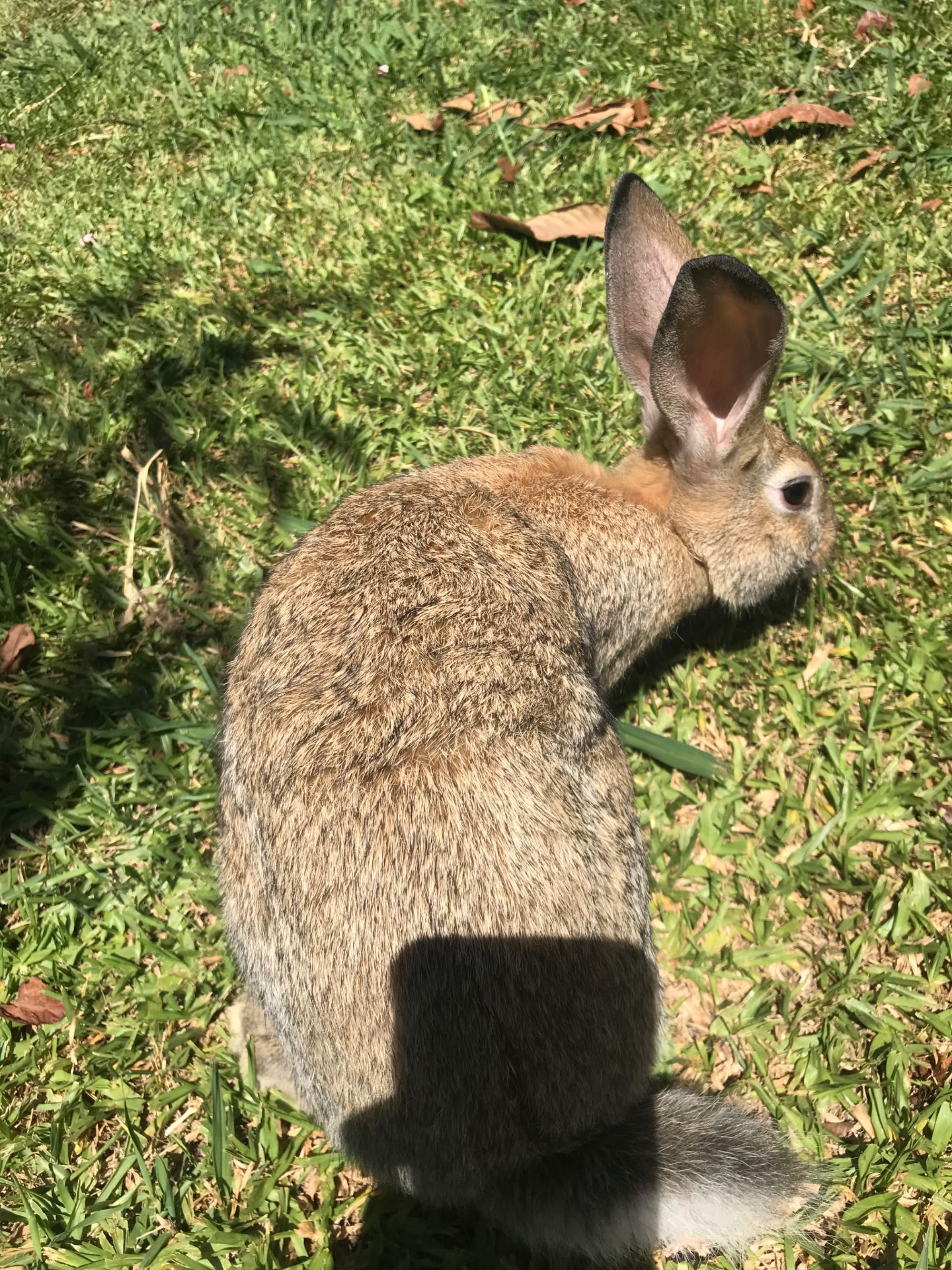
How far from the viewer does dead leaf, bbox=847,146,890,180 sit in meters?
3.93

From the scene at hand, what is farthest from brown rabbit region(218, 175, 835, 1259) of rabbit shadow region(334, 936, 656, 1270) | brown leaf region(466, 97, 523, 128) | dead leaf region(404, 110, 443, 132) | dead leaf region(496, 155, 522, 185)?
dead leaf region(404, 110, 443, 132)

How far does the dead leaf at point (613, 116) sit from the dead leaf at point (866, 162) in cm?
106

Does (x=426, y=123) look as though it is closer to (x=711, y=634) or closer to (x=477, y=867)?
(x=711, y=634)

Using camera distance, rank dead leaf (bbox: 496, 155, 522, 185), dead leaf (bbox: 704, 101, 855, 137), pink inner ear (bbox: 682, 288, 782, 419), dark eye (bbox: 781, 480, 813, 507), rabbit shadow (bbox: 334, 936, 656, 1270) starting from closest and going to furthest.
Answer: rabbit shadow (bbox: 334, 936, 656, 1270)
pink inner ear (bbox: 682, 288, 782, 419)
dark eye (bbox: 781, 480, 813, 507)
dead leaf (bbox: 704, 101, 855, 137)
dead leaf (bbox: 496, 155, 522, 185)

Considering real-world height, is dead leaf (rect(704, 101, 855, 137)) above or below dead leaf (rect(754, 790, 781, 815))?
above

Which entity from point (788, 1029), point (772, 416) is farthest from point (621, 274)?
point (788, 1029)

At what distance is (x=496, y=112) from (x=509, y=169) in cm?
52

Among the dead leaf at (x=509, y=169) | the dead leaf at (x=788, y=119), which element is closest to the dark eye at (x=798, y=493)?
the dead leaf at (x=788, y=119)

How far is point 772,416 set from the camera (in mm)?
3516

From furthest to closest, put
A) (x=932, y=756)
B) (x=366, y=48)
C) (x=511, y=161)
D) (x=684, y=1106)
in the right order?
(x=366, y=48) < (x=511, y=161) < (x=932, y=756) < (x=684, y=1106)

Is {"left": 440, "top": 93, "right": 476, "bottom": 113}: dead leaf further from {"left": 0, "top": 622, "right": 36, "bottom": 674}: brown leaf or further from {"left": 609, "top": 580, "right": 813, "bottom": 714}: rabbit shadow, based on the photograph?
{"left": 0, "top": 622, "right": 36, "bottom": 674}: brown leaf

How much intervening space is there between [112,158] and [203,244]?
1176mm

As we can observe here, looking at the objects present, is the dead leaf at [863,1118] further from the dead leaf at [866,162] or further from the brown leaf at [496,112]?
the brown leaf at [496,112]

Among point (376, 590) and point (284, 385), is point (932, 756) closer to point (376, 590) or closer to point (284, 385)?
point (376, 590)
